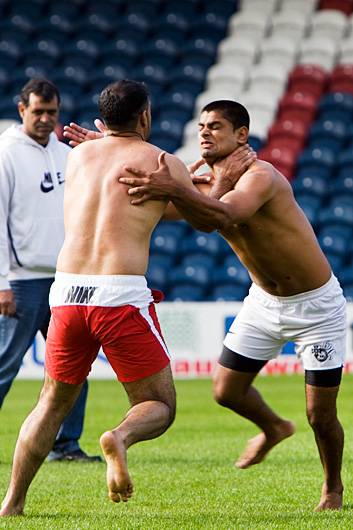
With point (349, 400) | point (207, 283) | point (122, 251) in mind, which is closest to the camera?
point (122, 251)

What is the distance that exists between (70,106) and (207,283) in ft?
17.5

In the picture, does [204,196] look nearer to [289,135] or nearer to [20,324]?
[20,324]

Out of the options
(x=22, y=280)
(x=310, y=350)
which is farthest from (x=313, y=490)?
(x=22, y=280)

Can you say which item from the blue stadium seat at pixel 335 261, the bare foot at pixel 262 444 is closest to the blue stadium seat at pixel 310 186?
the blue stadium seat at pixel 335 261

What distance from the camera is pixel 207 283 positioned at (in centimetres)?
1942

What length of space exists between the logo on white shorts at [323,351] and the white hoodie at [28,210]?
2485 millimetres

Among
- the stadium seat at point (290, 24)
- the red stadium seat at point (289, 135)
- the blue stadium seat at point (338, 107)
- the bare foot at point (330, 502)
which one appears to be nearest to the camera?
the bare foot at point (330, 502)

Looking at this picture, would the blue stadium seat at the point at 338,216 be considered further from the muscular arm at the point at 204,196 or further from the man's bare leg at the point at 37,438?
the man's bare leg at the point at 37,438

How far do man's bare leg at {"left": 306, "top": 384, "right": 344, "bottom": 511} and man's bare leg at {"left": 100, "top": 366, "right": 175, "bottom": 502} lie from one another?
3.28 feet

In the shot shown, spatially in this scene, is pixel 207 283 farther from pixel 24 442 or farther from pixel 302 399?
pixel 24 442

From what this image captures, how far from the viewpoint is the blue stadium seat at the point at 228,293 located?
18984mm

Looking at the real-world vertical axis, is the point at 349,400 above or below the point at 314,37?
below

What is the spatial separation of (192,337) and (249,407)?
9.37 metres

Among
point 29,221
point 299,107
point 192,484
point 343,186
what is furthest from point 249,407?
point 299,107
